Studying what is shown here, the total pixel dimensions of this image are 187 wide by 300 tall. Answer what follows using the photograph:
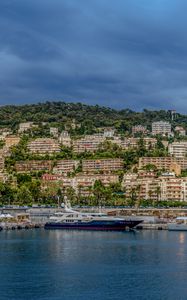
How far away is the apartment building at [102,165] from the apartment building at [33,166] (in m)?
6.57

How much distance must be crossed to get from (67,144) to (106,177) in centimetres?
3051

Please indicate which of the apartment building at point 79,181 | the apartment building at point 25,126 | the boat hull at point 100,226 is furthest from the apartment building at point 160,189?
the apartment building at point 25,126

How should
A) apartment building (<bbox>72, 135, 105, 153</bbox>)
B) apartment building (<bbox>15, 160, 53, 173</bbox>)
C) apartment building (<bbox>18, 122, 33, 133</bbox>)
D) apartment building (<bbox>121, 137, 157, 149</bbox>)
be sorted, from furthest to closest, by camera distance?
1. apartment building (<bbox>18, 122, 33, 133</bbox>)
2. apartment building (<bbox>121, 137, 157, 149</bbox>)
3. apartment building (<bbox>72, 135, 105, 153</bbox>)
4. apartment building (<bbox>15, 160, 53, 173</bbox>)

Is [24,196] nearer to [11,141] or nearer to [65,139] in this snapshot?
[11,141]

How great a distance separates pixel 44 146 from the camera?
157125mm

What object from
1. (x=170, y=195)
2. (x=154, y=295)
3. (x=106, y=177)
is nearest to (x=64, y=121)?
(x=106, y=177)

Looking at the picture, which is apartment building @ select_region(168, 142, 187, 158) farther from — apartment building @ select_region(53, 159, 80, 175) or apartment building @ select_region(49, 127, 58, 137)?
apartment building @ select_region(49, 127, 58, 137)

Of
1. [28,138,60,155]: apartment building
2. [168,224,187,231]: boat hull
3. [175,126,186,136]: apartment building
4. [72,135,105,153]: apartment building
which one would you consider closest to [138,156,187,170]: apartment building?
[72,135,105,153]: apartment building

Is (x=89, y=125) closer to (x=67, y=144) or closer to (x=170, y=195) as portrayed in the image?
(x=67, y=144)

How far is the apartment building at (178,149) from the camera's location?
156750 millimetres

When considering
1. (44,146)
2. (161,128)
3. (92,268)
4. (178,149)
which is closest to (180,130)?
(161,128)

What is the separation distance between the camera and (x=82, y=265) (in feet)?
168

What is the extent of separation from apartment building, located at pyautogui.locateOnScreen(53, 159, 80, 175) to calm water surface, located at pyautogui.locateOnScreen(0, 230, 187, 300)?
221 feet

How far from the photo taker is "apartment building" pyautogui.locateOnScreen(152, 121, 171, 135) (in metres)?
189
